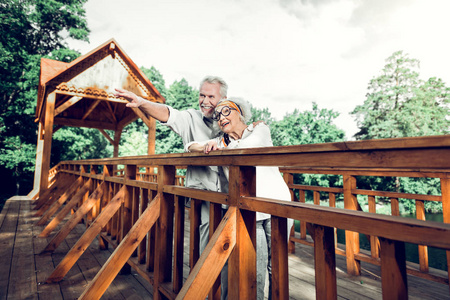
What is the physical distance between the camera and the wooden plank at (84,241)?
2709mm

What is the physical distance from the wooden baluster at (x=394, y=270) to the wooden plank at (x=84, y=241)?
2.56 m

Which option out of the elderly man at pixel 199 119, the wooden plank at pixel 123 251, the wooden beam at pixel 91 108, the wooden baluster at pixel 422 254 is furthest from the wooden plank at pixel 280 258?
the wooden beam at pixel 91 108

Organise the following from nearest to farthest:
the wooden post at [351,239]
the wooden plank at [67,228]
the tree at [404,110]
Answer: the wooden post at [351,239] → the wooden plank at [67,228] → the tree at [404,110]

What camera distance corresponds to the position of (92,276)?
9.34ft

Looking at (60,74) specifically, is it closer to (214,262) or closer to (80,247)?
(80,247)

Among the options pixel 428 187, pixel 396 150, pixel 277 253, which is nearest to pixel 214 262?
pixel 277 253

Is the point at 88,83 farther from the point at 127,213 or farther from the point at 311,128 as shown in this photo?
the point at 311,128

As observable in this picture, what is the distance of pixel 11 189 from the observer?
19438 mm

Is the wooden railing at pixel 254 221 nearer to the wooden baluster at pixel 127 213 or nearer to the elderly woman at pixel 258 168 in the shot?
the wooden baluster at pixel 127 213

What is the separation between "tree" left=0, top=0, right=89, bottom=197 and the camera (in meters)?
14.1

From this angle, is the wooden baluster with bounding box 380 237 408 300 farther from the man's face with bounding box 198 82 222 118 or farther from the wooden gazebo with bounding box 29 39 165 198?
the wooden gazebo with bounding box 29 39 165 198

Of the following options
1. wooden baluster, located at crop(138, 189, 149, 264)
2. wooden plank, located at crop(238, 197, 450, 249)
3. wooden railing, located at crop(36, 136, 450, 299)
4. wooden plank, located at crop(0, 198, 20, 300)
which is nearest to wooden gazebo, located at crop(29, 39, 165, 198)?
wooden plank, located at crop(0, 198, 20, 300)

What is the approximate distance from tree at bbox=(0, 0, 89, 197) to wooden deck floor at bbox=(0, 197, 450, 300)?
1315 cm

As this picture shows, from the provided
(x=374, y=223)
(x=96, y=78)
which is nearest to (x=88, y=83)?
(x=96, y=78)
